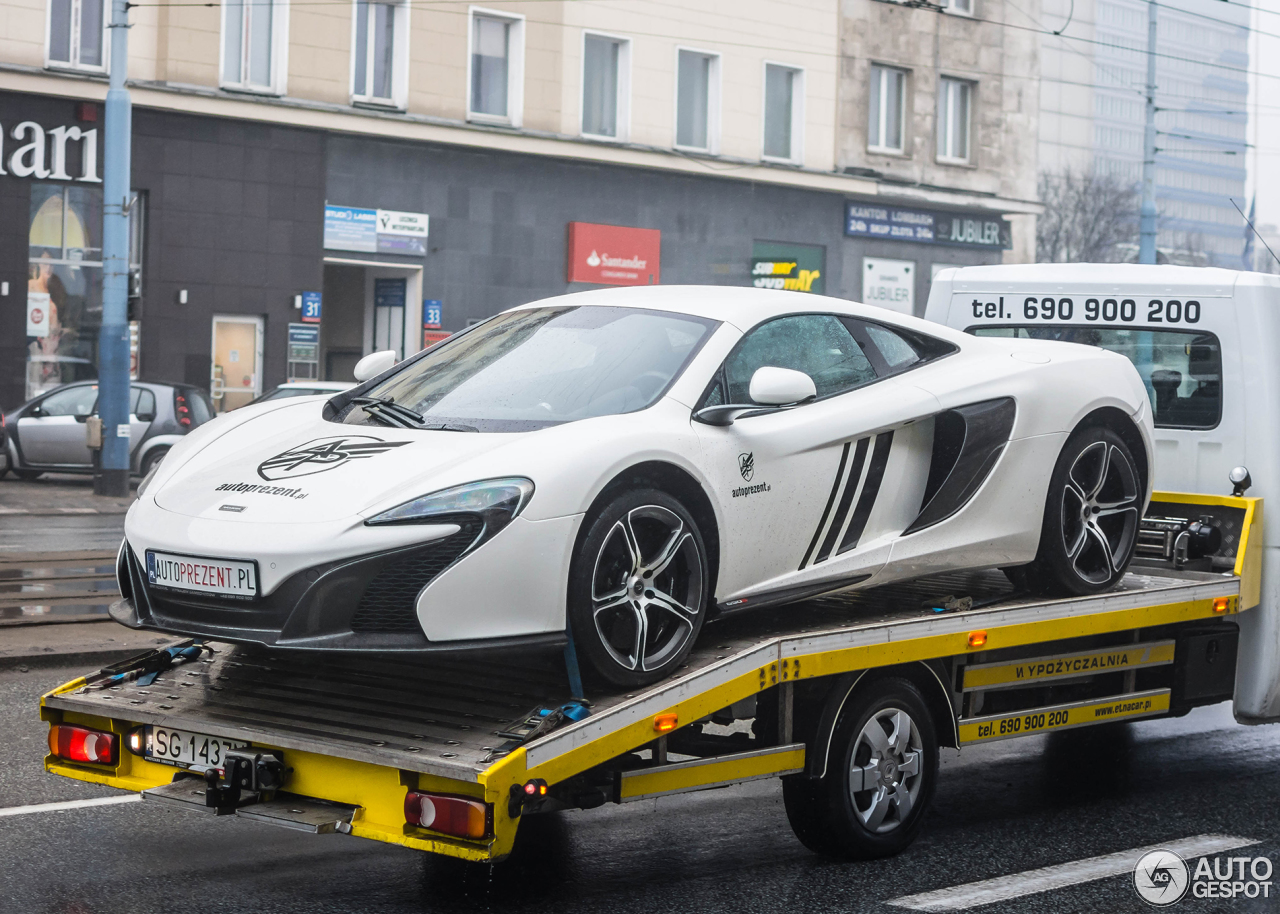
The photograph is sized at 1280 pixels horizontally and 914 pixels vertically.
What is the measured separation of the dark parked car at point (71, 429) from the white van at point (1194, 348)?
15.0m

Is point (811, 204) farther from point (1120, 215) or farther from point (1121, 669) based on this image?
point (1120, 215)

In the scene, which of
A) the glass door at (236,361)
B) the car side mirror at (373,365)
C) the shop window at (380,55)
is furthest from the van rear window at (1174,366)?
the shop window at (380,55)

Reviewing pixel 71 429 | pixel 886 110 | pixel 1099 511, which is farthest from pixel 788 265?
pixel 1099 511

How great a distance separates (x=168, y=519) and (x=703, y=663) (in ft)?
5.72

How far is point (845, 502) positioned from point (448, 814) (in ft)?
6.72

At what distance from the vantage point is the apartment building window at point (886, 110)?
3238cm

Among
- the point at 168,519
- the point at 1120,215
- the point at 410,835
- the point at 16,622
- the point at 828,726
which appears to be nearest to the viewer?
the point at 410,835

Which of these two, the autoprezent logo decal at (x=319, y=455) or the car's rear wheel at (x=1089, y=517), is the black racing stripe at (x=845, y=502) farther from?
the autoprezent logo decal at (x=319, y=455)

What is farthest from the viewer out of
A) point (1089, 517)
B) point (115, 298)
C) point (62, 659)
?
point (115, 298)

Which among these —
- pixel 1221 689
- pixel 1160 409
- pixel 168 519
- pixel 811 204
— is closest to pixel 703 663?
pixel 168 519

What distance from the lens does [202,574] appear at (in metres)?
4.88

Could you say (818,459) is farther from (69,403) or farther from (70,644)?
(69,403)

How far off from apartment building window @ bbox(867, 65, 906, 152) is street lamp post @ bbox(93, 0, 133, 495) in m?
16.5

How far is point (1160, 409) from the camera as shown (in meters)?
7.92
